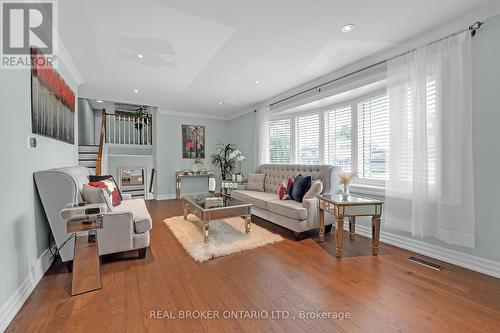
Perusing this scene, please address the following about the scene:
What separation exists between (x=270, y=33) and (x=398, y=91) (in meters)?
1.73

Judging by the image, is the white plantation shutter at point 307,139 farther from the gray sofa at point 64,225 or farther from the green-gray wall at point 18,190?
the green-gray wall at point 18,190

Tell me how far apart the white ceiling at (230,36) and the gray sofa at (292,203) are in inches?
63.2

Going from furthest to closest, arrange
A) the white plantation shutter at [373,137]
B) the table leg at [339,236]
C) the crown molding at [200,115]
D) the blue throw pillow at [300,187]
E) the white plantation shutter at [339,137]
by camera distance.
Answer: the crown molding at [200,115], the white plantation shutter at [339,137], the blue throw pillow at [300,187], the white plantation shutter at [373,137], the table leg at [339,236]

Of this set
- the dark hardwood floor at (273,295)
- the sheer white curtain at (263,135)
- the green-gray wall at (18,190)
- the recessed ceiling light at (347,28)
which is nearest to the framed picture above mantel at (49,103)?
the green-gray wall at (18,190)

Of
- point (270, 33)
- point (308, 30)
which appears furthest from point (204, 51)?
point (308, 30)

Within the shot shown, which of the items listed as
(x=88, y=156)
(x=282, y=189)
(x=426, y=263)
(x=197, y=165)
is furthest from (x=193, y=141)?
(x=426, y=263)

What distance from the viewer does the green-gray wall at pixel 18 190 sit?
1551 mm

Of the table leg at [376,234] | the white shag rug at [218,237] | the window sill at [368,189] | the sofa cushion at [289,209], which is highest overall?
the window sill at [368,189]

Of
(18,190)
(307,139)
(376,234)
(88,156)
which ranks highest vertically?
(307,139)

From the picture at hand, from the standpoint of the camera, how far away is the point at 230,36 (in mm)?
2479

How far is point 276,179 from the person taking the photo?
4383 mm

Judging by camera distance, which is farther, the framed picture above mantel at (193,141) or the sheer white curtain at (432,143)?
the framed picture above mantel at (193,141)

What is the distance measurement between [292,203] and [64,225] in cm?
275

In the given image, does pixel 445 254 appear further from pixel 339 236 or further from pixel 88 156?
pixel 88 156
